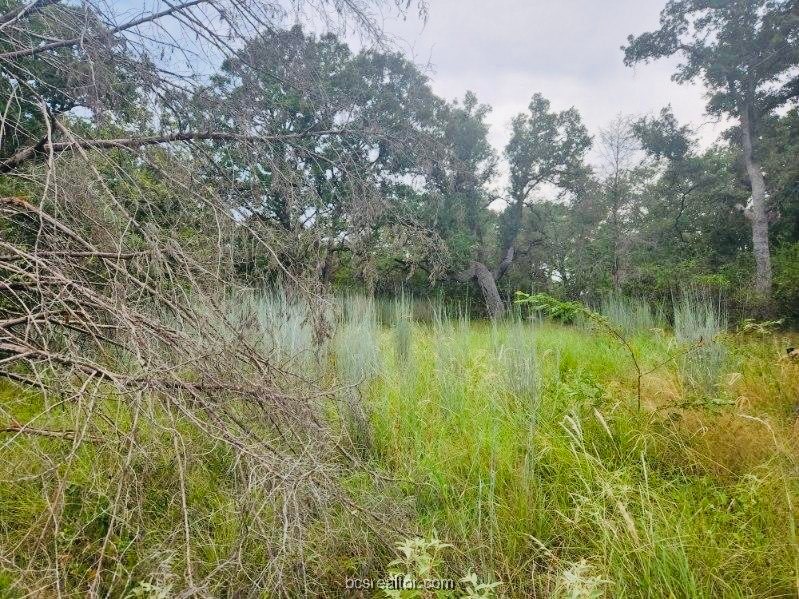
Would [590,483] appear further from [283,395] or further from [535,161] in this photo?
[535,161]

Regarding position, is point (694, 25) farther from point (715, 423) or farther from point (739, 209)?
point (715, 423)

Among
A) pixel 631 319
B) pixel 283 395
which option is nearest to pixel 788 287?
pixel 631 319

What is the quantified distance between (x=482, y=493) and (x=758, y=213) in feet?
47.7

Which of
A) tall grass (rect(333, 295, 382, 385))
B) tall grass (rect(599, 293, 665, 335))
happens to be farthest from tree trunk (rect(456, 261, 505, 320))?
tall grass (rect(333, 295, 382, 385))

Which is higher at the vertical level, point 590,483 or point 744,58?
point 744,58

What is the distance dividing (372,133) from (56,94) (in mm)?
1705

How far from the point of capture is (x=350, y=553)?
170 cm

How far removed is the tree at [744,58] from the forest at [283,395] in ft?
39.1

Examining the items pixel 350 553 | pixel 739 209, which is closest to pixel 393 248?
pixel 350 553

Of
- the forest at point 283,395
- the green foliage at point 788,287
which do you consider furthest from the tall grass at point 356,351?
the green foliage at point 788,287

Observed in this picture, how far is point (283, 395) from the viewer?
137cm

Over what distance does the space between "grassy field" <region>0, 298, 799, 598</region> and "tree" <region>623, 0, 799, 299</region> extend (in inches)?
457

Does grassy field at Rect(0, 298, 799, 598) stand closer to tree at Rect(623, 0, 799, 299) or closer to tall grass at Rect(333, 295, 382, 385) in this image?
tall grass at Rect(333, 295, 382, 385)

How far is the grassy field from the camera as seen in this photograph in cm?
132
